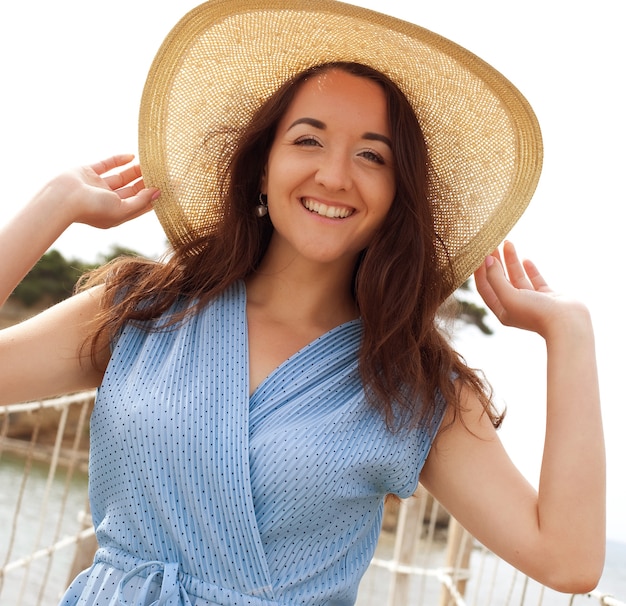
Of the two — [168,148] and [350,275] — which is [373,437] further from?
[168,148]

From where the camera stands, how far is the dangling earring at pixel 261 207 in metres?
2.19

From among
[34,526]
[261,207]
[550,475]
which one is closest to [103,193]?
[261,207]

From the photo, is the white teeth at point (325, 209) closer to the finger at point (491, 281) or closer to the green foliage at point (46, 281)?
the finger at point (491, 281)

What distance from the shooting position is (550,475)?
183cm

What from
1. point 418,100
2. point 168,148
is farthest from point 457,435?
point 168,148

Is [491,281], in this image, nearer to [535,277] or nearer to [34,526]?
[535,277]

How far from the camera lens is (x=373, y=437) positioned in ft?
6.13

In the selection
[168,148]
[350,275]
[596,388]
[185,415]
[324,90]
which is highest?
[324,90]

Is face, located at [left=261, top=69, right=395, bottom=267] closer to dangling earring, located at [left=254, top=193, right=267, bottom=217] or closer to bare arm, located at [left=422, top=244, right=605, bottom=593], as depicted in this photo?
dangling earring, located at [left=254, top=193, right=267, bottom=217]

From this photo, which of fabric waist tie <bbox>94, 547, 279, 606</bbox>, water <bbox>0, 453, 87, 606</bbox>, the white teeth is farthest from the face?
water <bbox>0, 453, 87, 606</bbox>

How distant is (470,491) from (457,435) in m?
0.13

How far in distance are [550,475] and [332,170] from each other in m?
0.81

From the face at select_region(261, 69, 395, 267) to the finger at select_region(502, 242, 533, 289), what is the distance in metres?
0.35

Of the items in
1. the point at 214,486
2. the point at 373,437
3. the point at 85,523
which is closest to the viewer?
the point at 214,486
